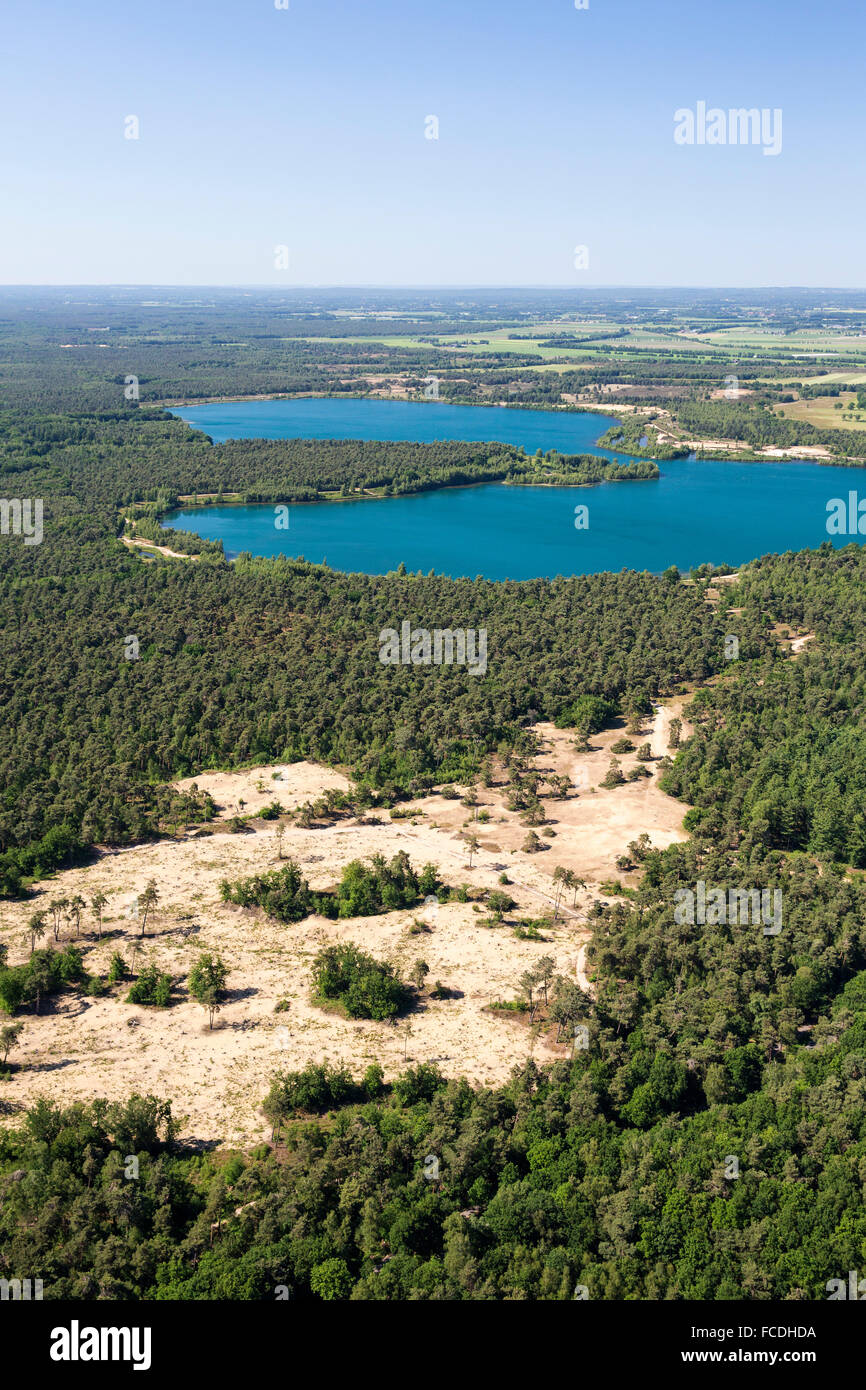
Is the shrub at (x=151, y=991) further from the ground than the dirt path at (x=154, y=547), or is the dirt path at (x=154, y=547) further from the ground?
the dirt path at (x=154, y=547)

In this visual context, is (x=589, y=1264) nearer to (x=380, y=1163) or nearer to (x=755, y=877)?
(x=380, y=1163)

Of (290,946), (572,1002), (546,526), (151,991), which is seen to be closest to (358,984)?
(290,946)

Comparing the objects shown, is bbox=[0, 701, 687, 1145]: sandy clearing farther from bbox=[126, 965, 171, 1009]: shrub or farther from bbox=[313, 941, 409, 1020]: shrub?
bbox=[313, 941, 409, 1020]: shrub

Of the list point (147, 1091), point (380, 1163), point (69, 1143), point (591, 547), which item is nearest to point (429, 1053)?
point (380, 1163)

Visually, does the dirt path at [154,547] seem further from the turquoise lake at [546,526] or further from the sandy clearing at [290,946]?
the sandy clearing at [290,946]

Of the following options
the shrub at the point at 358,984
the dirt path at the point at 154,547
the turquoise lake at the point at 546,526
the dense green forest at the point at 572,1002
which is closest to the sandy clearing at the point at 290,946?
the shrub at the point at 358,984

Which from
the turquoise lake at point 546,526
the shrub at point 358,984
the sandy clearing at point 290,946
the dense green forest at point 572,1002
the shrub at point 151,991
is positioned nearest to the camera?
the dense green forest at point 572,1002

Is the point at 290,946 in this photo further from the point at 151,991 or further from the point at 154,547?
the point at 154,547
